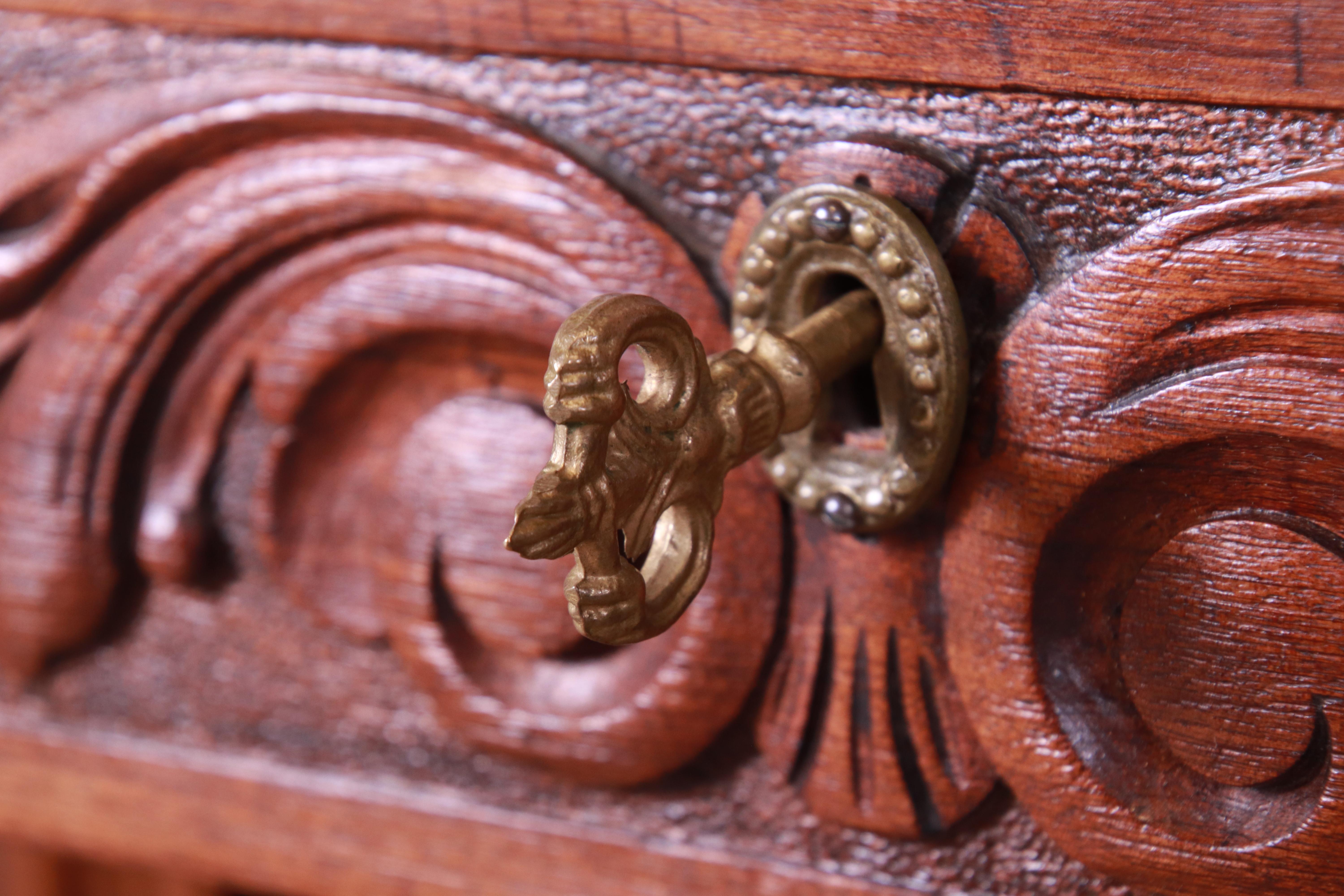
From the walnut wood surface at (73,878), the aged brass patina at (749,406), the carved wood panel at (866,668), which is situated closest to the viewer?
the aged brass patina at (749,406)

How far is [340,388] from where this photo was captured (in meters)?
0.42

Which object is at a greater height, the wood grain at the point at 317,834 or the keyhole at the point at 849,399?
the keyhole at the point at 849,399

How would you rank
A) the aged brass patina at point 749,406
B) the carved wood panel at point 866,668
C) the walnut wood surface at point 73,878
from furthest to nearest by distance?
the walnut wood surface at point 73,878, the carved wood panel at point 866,668, the aged brass patina at point 749,406

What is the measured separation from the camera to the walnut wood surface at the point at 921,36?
0.29 metres

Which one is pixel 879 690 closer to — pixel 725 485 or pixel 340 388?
pixel 725 485

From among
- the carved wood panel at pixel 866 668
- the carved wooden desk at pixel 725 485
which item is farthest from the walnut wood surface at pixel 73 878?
the carved wood panel at pixel 866 668

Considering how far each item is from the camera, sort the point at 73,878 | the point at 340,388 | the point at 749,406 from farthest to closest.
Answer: the point at 73,878 < the point at 340,388 < the point at 749,406

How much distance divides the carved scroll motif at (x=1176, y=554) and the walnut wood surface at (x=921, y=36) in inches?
1.2

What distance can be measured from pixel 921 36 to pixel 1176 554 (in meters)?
0.15

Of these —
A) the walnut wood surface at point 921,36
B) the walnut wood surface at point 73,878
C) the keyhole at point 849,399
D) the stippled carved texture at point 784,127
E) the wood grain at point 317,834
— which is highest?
the walnut wood surface at point 921,36

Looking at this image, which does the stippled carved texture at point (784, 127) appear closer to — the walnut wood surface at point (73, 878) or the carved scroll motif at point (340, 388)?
the carved scroll motif at point (340, 388)

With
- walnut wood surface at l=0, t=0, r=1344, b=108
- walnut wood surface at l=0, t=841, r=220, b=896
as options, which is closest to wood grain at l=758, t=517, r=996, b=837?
walnut wood surface at l=0, t=0, r=1344, b=108

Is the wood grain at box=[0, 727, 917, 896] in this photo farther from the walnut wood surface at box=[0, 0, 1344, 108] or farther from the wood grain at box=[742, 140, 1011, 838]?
the walnut wood surface at box=[0, 0, 1344, 108]

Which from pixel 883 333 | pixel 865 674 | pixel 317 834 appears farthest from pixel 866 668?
pixel 317 834
